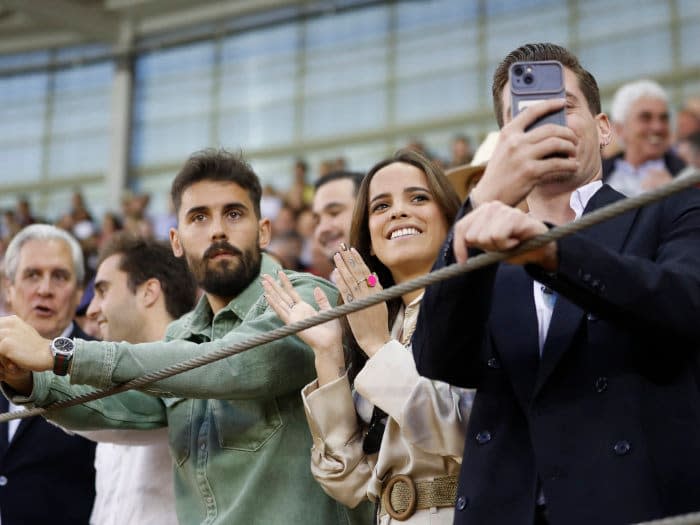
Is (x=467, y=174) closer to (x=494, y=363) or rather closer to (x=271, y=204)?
(x=494, y=363)

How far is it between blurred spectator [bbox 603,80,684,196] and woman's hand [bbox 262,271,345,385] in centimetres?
300

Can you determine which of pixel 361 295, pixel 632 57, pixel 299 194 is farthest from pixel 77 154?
pixel 361 295

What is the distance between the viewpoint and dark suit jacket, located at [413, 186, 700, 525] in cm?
180

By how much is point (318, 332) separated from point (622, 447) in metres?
1.02

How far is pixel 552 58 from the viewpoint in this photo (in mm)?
2225

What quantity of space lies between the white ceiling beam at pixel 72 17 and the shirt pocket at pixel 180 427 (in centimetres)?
1148

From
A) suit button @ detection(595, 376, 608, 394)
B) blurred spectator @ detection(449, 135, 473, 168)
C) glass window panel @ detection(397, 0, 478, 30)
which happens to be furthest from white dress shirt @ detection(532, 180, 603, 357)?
glass window panel @ detection(397, 0, 478, 30)

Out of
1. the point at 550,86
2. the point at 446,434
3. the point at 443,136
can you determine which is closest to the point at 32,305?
the point at 446,434

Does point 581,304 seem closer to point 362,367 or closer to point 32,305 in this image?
point 362,367

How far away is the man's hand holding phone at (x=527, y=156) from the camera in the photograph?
73.0 inches

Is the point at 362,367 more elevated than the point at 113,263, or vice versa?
the point at 113,263

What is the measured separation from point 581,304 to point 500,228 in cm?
22

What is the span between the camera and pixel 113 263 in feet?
12.9

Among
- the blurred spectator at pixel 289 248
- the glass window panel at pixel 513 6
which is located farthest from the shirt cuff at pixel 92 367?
the glass window panel at pixel 513 6
